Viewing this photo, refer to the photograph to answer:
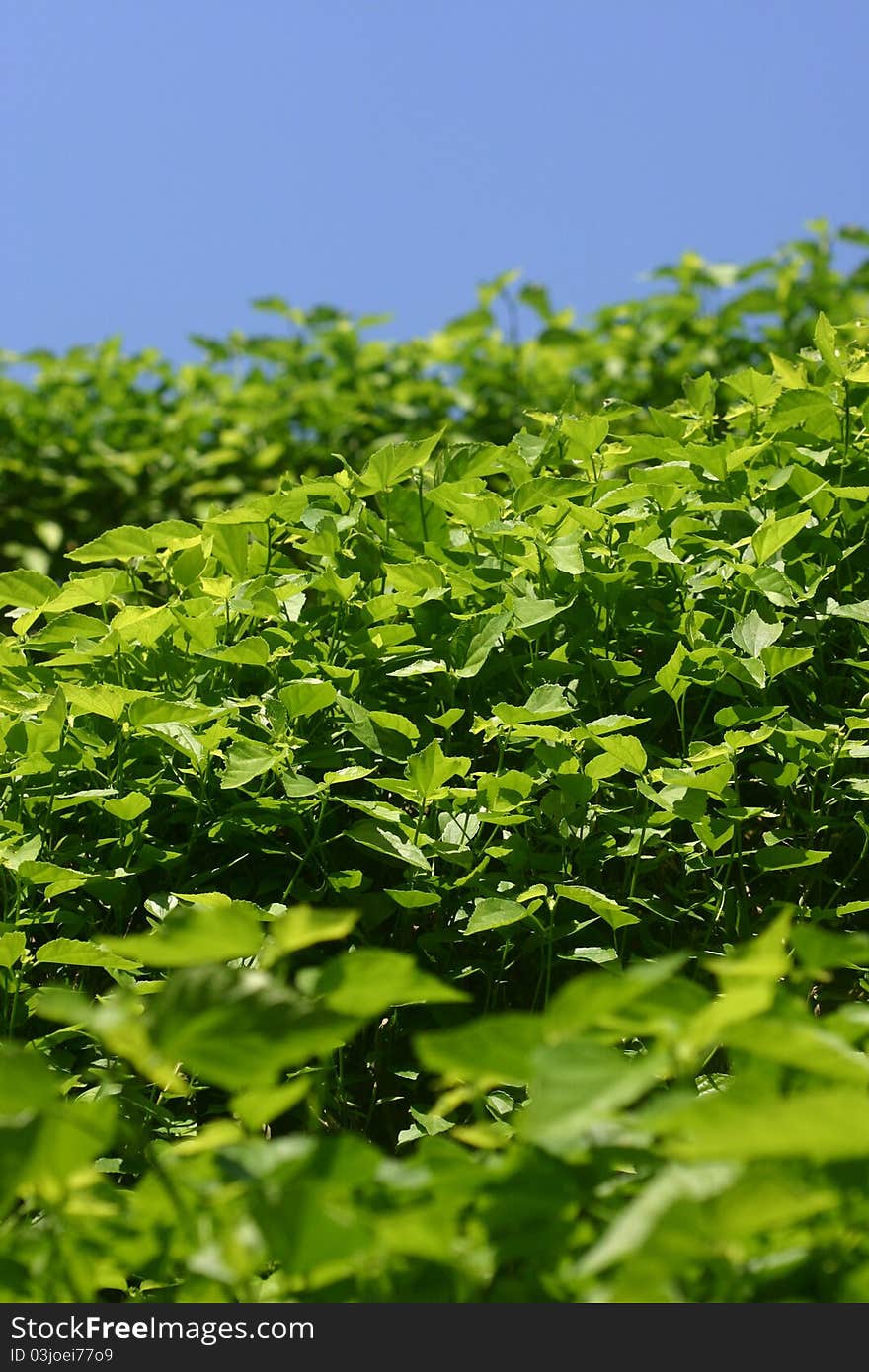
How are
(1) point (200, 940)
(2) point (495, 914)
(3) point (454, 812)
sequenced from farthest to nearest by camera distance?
(3) point (454, 812)
(2) point (495, 914)
(1) point (200, 940)

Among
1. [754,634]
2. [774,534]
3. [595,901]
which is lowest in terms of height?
[595,901]

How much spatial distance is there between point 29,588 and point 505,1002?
109 cm

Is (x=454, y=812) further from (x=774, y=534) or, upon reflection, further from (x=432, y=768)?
(x=774, y=534)

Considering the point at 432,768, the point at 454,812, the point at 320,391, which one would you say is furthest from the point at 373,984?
the point at 320,391

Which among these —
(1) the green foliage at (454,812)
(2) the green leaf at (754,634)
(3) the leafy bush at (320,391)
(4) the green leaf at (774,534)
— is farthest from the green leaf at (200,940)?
(3) the leafy bush at (320,391)

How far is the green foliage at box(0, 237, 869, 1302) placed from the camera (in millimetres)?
971

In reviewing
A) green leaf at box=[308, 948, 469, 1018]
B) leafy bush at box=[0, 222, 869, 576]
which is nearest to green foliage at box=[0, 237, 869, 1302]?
green leaf at box=[308, 948, 469, 1018]

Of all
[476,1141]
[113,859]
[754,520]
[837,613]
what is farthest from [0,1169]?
[754,520]

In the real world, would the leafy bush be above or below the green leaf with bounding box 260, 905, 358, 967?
above

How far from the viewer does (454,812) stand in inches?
78.7

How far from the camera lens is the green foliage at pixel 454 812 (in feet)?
3.18

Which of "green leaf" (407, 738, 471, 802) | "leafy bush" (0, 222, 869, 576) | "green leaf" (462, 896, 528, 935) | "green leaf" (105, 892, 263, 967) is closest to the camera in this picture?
"green leaf" (105, 892, 263, 967)

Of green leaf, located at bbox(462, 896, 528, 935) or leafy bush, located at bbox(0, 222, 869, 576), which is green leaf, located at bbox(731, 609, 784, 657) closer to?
green leaf, located at bbox(462, 896, 528, 935)

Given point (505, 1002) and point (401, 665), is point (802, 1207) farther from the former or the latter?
point (401, 665)
